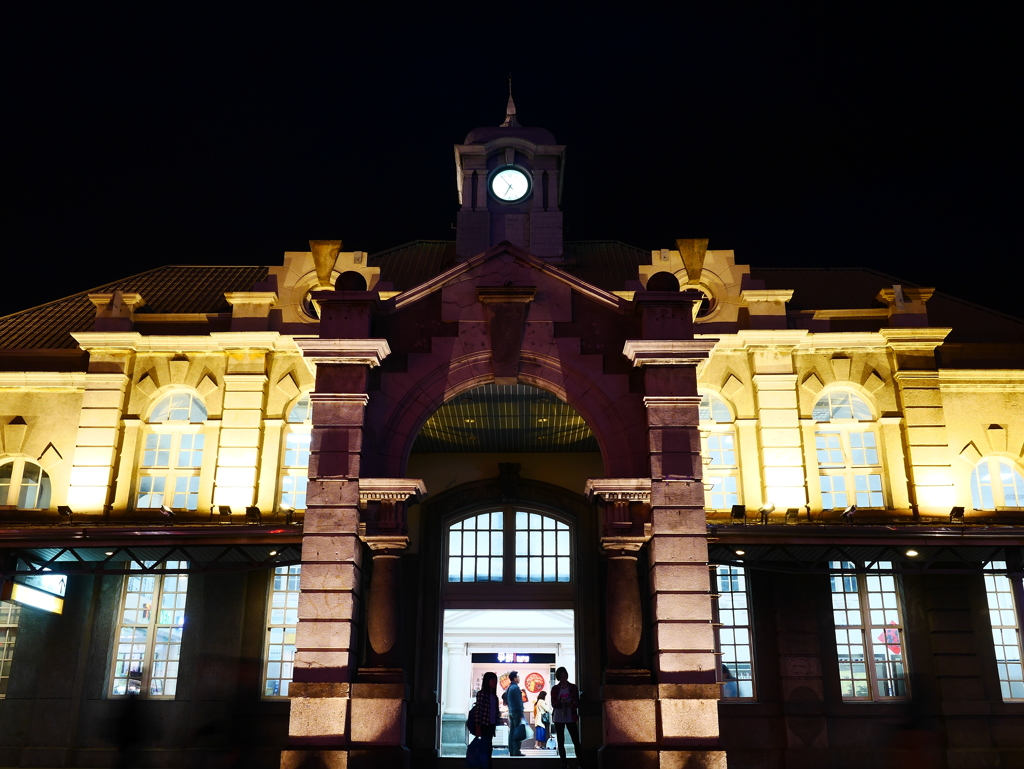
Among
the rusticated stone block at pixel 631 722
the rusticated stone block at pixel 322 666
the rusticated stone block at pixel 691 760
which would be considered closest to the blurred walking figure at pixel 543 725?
the rusticated stone block at pixel 631 722

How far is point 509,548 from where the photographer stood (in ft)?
68.5

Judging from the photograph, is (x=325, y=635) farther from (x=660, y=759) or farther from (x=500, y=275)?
(x=500, y=275)

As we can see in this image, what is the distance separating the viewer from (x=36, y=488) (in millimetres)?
20406

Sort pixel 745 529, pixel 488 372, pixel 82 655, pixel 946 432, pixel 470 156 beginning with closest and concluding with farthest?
pixel 488 372
pixel 745 529
pixel 82 655
pixel 946 432
pixel 470 156

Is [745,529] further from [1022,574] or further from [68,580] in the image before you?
[68,580]

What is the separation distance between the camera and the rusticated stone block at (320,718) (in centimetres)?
1208

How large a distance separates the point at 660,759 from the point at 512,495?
9.25 meters

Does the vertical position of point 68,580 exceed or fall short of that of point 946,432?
it falls short

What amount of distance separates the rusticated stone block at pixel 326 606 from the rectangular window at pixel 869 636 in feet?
35.1

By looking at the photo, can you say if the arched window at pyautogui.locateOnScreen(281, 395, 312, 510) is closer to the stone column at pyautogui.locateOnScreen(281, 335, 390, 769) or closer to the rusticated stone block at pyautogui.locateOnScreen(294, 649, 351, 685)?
the stone column at pyautogui.locateOnScreen(281, 335, 390, 769)

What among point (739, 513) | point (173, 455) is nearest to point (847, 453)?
point (739, 513)

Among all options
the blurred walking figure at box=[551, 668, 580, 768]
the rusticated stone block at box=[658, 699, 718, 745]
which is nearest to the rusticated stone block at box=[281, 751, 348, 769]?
the rusticated stone block at box=[658, 699, 718, 745]

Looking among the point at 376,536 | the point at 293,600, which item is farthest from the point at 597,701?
the point at 376,536

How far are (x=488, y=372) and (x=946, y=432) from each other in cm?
1154
